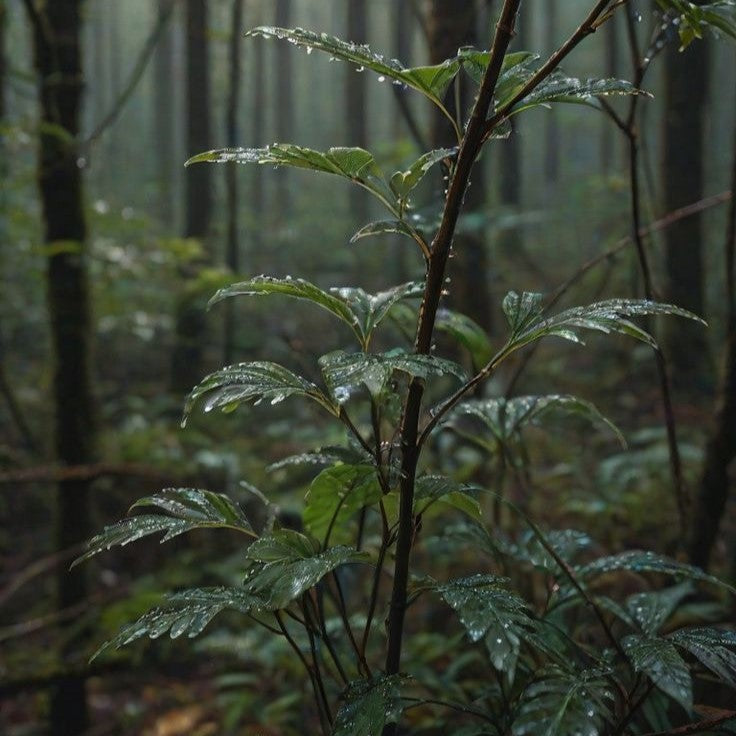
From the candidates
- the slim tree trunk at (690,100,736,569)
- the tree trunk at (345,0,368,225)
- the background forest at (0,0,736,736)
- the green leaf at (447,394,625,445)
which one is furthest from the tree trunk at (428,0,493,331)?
the tree trunk at (345,0,368,225)

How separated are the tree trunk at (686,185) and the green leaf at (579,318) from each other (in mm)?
5671

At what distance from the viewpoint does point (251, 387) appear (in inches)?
43.6

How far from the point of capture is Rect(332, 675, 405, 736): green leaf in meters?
1.02

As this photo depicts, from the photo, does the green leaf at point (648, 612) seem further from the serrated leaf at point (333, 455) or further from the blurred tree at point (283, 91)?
the blurred tree at point (283, 91)

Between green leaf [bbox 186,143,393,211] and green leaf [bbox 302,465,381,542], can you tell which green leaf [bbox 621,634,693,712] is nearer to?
green leaf [bbox 302,465,381,542]

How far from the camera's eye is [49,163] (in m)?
3.62

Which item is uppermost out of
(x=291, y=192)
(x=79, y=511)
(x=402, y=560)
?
(x=291, y=192)

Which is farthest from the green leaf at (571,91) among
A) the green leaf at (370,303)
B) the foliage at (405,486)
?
the green leaf at (370,303)

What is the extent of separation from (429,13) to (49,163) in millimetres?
2080

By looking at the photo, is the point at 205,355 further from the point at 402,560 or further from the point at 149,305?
the point at 402,560

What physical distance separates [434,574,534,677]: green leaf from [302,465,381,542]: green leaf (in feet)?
0.75

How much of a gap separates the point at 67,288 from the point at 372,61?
313 centimetres

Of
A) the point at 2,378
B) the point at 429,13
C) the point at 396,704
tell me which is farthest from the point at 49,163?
the point at 396,704

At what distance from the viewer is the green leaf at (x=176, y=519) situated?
3.73ft
